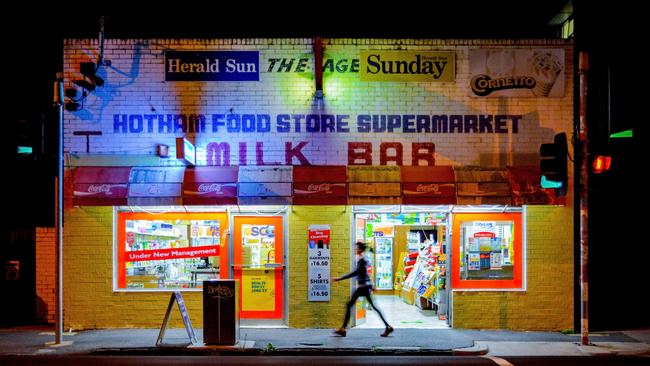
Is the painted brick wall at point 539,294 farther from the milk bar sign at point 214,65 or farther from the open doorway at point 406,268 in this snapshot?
the milk bar sign at point 214,65

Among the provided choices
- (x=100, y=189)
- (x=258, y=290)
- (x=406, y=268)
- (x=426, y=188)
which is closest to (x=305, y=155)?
(x=426, y=188)

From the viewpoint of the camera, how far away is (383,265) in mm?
17359

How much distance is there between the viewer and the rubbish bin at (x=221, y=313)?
386 inches

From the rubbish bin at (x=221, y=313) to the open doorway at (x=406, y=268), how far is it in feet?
10.9

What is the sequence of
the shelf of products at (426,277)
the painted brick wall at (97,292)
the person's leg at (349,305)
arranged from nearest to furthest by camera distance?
the person's leg at (349,305) < the painted brick wall at (97,292) < the shelf of products at (426,277)

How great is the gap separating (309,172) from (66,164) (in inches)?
208

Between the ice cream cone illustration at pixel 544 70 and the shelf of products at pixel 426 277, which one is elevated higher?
the ice cream cone illustration at pixel 544 70

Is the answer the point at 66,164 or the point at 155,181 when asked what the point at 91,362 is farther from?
the point at 66,164

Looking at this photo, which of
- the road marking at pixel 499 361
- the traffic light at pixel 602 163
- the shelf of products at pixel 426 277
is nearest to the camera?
the road marking at pixel 499 361

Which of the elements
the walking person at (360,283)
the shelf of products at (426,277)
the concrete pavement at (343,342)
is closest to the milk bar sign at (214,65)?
the walking person at (360,283)

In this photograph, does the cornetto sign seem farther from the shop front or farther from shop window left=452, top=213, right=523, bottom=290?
shop window left=452, top=213, right=523, bottom=290

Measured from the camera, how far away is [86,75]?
11523mm

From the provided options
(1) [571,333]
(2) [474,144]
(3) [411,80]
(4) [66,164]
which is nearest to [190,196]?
(4) [66,164]

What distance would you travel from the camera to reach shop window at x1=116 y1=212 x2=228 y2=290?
12047 millimetres
